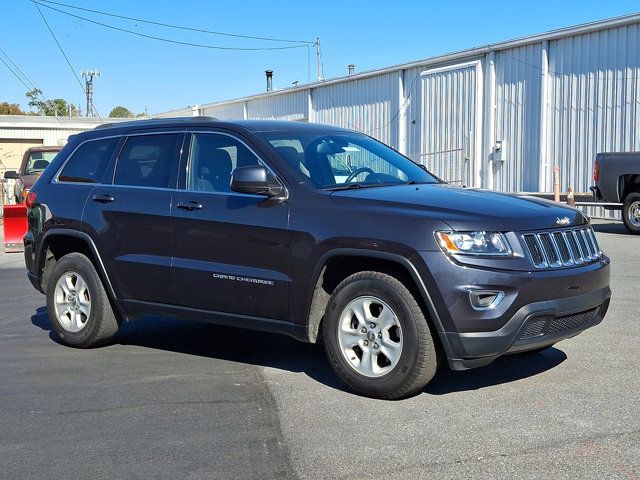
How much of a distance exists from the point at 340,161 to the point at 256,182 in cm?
87

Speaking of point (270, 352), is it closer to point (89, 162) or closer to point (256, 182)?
point (256, 182)

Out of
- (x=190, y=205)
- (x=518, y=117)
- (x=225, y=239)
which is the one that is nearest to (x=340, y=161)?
(x=225, y=239)

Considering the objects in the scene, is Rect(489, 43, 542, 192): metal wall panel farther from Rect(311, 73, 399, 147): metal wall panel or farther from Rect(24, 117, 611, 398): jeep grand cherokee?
Rect(24, 117, 611, 398): jeep grand cherokee

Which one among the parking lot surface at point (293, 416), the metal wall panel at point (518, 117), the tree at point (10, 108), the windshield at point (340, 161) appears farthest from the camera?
the tree at point (10, 108)

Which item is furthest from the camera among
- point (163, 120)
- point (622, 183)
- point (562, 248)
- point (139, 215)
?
point (622, 183)

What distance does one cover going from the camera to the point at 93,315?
699 cm

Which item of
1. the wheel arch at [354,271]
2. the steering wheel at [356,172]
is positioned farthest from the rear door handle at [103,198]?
the wheel arch at [354,271]

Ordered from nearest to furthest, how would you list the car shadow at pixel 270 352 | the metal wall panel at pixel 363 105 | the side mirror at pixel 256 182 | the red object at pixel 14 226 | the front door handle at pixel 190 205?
the side mirror at pixel 256 182 < the car shadow at pixel 270 352 < the front door handle at pixel 190 205 < the red object at pixel 14 226 < the metal wall panel at pixel 363 105

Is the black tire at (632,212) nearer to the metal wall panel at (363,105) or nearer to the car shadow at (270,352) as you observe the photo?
the car shadow at (270,352)

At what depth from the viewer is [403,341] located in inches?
204

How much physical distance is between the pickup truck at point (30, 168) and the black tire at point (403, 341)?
46.2 feet

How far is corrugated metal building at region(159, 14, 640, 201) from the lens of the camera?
64.1ft

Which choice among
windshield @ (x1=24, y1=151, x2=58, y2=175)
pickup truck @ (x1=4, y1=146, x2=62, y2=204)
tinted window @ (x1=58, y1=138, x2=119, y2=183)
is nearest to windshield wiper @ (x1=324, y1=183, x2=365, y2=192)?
tinted window @ (x1=58, y1=138, x2=119, y2=183)

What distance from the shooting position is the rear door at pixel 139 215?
644 cm
